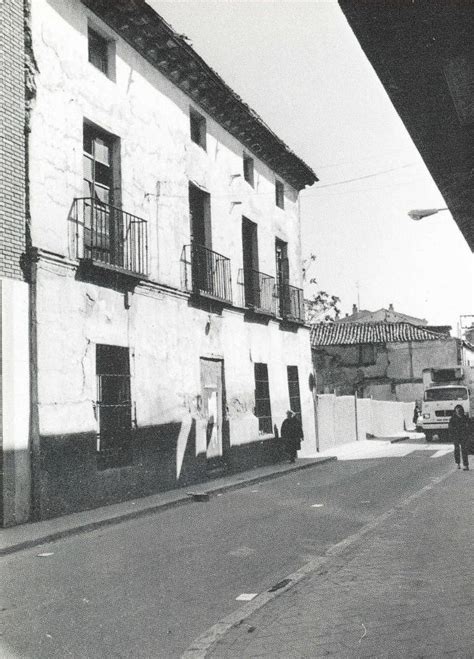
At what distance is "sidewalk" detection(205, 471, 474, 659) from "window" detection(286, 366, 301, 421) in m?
13.6

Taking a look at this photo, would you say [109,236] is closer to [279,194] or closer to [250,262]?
A: [250,262]

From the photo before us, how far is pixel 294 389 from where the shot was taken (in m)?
22.6

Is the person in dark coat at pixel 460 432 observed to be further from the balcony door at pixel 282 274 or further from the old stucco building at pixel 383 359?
the old stucco building at pixel 383 359

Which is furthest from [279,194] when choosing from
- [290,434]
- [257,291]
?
[290,434]

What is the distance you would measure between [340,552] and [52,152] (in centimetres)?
774

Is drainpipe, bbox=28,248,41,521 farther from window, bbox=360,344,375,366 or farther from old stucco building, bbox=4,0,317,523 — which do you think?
window, bbox=360,344,375,366

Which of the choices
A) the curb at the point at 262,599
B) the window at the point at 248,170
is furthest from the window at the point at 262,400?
the curb at the point at 262,599

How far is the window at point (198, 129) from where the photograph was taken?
56.6 ft

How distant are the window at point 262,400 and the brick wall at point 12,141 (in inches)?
397

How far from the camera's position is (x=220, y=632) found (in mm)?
5145

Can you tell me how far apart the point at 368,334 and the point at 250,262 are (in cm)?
3100

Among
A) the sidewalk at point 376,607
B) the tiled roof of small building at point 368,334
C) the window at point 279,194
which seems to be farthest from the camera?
the tiled roof of small building at point 368,334

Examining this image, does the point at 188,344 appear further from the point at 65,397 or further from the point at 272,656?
the point at 272,656

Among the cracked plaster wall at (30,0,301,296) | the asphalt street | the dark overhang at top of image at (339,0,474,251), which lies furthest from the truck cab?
the dark overhang at top of image at (339,0,474,251)
